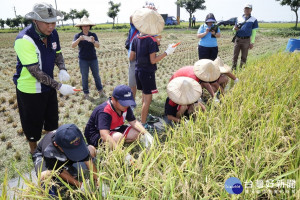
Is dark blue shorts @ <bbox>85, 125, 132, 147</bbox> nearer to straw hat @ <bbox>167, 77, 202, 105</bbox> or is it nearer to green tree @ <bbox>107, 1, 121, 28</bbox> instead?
straw hat @ <bbox>167, 77, 202, 105</bbox>

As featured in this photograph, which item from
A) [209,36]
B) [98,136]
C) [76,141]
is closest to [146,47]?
[98,136]

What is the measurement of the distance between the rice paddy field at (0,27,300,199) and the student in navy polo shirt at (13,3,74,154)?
0.48m

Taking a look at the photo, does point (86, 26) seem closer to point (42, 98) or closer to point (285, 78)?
point (42, 98)

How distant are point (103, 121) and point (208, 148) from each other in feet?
3.39

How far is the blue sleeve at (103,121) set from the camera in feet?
6.78

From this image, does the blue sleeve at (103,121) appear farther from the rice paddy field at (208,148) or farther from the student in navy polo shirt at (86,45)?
the student in navy polo shirt at (86,45)

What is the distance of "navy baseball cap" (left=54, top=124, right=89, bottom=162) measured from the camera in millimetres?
1531

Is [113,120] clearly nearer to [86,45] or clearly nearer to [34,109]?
[34,109]

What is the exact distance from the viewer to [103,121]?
2084 mm

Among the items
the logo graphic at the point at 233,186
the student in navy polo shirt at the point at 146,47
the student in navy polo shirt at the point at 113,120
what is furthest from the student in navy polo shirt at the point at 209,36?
the logo graphic at the point at 233,186

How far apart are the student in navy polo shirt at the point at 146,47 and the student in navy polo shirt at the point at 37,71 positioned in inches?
37.8

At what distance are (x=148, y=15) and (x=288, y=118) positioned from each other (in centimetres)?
188

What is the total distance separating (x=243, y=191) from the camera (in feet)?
4.22

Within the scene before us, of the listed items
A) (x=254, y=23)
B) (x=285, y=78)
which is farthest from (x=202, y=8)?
(x=285, y=78)
